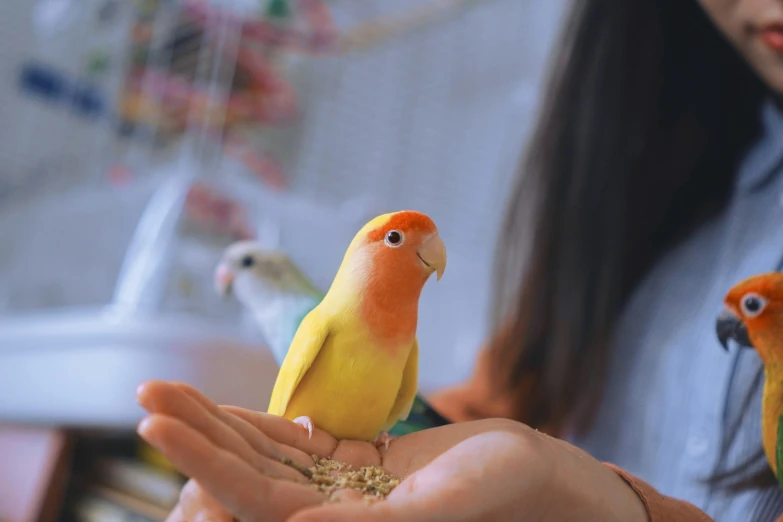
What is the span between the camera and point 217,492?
1.18 feet

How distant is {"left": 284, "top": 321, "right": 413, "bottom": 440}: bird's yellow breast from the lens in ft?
1.66

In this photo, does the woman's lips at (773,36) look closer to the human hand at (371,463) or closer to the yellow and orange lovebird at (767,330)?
the yellow and orange lovebird at (767,330)

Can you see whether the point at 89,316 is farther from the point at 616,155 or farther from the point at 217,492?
the point at 616,155

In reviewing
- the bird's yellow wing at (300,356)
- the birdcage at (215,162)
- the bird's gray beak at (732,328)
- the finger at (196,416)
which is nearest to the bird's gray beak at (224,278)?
the birdcage at (215,162)

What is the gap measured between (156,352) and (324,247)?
1.13 feet

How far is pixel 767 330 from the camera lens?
57cm

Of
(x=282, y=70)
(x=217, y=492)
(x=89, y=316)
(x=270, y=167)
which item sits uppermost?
(x=282, y=70)

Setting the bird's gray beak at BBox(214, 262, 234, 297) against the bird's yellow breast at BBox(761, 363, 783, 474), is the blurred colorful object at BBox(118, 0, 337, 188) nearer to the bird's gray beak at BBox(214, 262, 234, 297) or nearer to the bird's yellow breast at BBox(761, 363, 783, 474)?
the bird's gray beak at BBox(214, 262, 234, 297)

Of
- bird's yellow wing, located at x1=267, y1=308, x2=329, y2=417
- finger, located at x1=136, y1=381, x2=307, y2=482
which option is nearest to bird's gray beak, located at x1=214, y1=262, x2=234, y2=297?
bird's yellow wing, located at x1=267, y1=308, x2=329, y2=417

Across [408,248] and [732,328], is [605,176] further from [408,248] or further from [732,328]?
[408,248]

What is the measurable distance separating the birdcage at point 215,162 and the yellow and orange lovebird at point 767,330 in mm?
496

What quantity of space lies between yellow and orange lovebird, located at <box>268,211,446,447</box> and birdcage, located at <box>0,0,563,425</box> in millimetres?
307

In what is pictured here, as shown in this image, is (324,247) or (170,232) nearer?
(170,232)

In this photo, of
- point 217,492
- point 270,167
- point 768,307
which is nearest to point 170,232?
point 270,167
